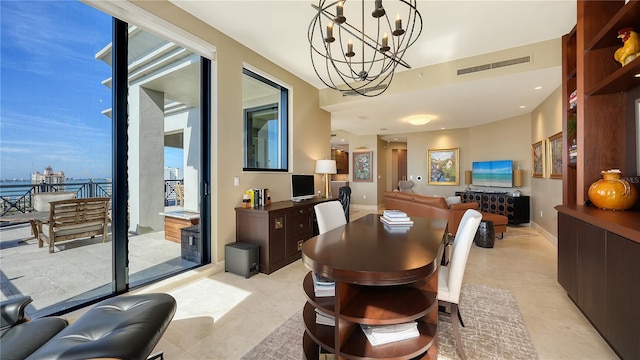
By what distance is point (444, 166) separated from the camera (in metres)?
7.87

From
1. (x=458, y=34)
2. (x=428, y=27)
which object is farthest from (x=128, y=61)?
(x=458, y=34)

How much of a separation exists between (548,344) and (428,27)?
3.23 meters

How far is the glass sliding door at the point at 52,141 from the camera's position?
182 cm

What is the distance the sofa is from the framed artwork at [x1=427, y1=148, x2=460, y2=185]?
129 inches

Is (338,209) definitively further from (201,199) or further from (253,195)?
(201,199)

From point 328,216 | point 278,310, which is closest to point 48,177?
point 278,310

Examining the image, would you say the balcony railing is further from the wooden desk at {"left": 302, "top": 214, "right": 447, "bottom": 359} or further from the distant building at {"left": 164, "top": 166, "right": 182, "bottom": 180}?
the wooden desk at {"left": 302, "top": 214, "right": 447, "bottom": 359}

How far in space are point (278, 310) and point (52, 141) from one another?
2.31m

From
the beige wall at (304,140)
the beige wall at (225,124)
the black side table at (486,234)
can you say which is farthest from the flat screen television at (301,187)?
the black side table at (486,234)

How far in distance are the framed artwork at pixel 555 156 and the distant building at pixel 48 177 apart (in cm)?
625

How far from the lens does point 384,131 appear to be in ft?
26.4

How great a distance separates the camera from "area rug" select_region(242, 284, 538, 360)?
166 centimetres

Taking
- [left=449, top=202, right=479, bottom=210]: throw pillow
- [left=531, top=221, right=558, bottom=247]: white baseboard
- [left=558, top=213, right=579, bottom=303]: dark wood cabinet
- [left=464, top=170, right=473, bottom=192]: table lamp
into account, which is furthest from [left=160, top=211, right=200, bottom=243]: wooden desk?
[left=464, top=170, right=473, bottom=192]: table lamp

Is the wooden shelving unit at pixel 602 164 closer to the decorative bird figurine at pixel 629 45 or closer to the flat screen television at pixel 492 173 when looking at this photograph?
Result: the decorative bird figurine at pixel 629 45
